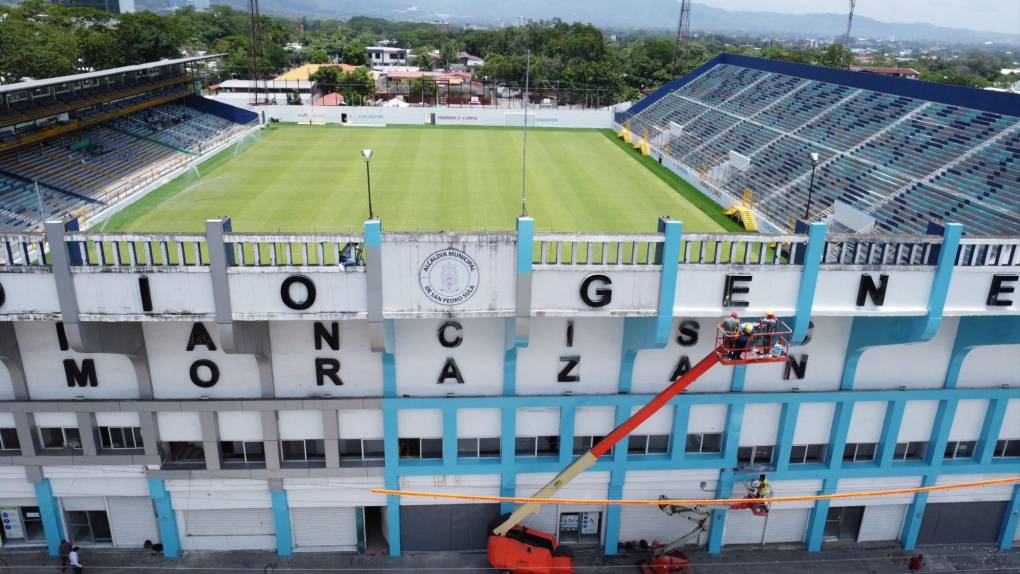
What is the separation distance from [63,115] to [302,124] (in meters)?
26.5

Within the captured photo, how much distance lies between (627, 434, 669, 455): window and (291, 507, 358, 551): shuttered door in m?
7.95

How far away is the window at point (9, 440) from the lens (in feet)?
58.3

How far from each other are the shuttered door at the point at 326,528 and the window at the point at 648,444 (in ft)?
26.1

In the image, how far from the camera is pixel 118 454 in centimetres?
1778

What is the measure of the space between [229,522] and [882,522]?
62.1ft

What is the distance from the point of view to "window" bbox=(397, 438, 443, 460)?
18.5 metres

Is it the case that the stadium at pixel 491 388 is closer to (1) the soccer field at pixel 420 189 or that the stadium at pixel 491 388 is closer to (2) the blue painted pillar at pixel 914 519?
(2) the blue painted pillar at pixel 914 519

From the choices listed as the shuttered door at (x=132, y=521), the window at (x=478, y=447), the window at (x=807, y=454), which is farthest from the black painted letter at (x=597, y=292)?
the shuttered door at (x=132, y=521)

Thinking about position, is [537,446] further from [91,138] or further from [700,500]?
[91,138]

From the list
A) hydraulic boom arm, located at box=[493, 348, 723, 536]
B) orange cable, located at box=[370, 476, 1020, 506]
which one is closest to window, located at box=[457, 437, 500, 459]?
orange cable, located at box=[370, 476, 1020, 506]

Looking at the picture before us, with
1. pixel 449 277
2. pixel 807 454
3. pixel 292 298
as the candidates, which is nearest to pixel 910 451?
pixel 807 454

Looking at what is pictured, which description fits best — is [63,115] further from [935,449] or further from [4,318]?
[935,449]

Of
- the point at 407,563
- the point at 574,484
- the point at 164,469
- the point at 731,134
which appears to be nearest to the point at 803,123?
the point at 731,134

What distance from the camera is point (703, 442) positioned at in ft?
62.4
